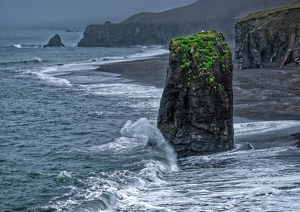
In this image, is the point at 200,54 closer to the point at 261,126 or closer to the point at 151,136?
the point at 151,136

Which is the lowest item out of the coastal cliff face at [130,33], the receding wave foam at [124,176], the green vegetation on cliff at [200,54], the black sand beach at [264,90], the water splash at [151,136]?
the receding wave foam at [124,176]

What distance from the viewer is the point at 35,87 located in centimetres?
4678

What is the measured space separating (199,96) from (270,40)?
1581 inches

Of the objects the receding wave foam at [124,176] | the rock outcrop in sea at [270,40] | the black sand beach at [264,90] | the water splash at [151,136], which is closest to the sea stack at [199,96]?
the water splash at [151,136]

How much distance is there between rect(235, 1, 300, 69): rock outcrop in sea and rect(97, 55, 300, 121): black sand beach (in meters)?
2.04

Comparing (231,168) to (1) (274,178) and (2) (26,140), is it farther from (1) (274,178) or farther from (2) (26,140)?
(2) (26,140)

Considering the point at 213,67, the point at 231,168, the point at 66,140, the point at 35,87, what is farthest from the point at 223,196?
the point at 35,87

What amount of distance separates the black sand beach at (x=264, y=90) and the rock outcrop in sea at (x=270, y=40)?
2037mm

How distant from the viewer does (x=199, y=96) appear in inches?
695

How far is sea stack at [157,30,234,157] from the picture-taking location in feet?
57.9

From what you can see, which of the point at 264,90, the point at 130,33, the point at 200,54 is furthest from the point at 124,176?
the point at 130,33

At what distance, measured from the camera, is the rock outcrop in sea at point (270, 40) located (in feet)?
166

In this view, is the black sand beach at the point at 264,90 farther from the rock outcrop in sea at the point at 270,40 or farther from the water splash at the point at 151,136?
the water splash at the point at 151,136

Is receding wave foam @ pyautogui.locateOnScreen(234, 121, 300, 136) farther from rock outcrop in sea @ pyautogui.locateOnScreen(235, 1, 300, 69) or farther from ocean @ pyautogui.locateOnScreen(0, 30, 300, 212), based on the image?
rock outcrop in sea @ pyautogui.locateOnScreen(235, 1, 300, 69)
